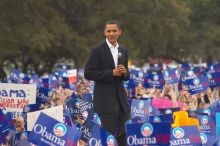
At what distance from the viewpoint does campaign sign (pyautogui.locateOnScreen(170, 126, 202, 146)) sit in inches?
279

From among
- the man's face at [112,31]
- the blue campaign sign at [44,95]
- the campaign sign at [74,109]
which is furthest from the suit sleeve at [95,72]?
the blue campaign sign at [44,95]

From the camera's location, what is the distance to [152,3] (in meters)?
41.3

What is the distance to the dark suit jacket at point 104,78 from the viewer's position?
7484mm

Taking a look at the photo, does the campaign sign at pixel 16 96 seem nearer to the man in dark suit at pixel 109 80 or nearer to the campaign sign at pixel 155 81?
the man in dark suit at pixel 109 80

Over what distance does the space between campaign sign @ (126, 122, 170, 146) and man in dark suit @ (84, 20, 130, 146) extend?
1.37 feet

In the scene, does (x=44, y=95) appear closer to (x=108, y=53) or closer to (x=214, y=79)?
(x=214, y=79)

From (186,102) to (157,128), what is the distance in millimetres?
7064

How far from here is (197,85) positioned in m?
15.5

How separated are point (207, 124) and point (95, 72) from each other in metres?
2.11

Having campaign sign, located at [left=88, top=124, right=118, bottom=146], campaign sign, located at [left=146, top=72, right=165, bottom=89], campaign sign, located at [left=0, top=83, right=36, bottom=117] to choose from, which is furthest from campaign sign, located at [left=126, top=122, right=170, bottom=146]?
campaign sign, located at [left=146, top=72, right=165, bottom=89]

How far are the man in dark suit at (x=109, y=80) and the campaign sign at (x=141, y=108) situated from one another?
3.14 m

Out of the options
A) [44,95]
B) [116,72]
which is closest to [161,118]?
[116,72]

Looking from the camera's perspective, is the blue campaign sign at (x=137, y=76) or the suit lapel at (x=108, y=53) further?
the blue campaign sign at (x=137, y=76)

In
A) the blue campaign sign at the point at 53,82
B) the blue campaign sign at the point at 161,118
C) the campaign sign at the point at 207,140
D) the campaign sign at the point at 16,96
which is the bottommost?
the campaign sign at the point at 207,140
